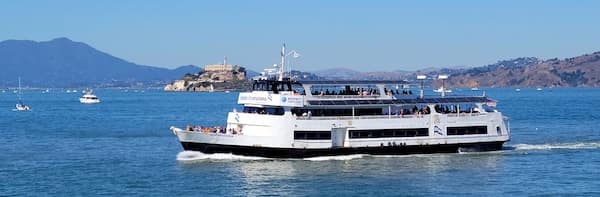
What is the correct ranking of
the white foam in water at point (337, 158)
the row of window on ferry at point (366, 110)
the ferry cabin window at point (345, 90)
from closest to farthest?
the white foam in water at point (337, 158), the row of window on ferry at point (366, 110), the ferry cabin window at point (345, 90)

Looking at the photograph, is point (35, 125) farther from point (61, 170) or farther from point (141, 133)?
point (61, 170)

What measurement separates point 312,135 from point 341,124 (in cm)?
159

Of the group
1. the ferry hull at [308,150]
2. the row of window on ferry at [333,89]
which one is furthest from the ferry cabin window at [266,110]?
the ferry hull at [308,150]

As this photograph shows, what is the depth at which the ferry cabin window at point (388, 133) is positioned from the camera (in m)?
48.4

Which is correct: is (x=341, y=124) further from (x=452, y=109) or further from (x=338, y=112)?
(x=452, y=109)

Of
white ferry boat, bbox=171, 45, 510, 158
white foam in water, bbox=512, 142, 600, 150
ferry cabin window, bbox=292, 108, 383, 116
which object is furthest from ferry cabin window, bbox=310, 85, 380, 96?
white foam in water, bbox=512, 142, 600, 150

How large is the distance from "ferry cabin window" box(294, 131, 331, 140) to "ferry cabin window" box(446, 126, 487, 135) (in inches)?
275

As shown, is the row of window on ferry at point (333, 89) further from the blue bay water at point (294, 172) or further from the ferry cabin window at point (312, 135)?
the blue bay water at point (294, 172)

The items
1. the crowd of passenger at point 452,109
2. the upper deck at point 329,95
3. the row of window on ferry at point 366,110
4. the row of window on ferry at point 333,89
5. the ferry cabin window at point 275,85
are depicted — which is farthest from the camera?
the crowd of passenger at point 452,109

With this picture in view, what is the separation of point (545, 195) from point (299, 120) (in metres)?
14.0

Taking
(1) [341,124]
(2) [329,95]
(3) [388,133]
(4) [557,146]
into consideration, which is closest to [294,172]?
(1) [341,124]

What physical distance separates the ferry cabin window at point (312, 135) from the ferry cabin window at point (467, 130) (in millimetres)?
6978

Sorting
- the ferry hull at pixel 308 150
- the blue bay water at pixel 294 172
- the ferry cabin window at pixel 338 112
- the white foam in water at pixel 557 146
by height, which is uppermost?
the ferry cabin window at pixel 338 112

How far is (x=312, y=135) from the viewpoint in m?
47.4
